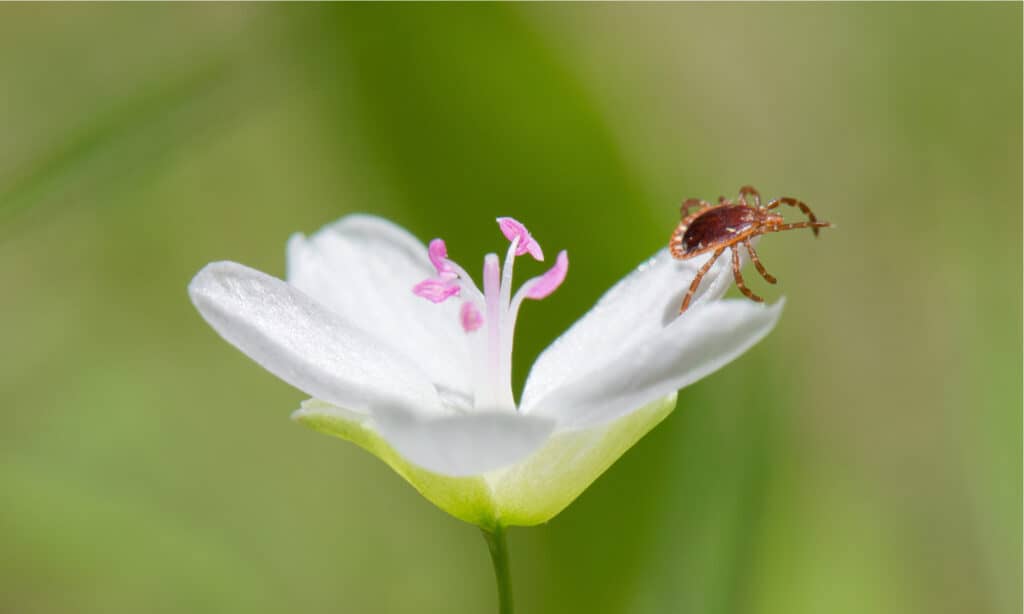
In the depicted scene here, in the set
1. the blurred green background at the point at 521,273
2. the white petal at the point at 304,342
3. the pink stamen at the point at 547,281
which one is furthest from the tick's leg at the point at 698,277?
the blurred green background at the point at 521,273

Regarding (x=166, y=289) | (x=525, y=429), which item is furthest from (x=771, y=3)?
(x=525, y=429)

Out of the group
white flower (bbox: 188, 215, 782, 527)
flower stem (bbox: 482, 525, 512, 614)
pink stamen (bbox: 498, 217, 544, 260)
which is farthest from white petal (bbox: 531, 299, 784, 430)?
pink stamen (bbox: 498, 217, 544, 260)

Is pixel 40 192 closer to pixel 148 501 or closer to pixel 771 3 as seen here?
pixel 148 501

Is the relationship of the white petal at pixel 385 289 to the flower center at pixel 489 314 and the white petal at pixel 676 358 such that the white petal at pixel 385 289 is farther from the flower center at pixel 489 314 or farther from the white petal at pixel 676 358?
the white petal at pixel 676 358

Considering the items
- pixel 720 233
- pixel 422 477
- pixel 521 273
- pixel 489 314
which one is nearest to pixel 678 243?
pixel 720 233

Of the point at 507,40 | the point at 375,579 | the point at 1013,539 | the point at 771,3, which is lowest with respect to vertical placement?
the point at 1013,539

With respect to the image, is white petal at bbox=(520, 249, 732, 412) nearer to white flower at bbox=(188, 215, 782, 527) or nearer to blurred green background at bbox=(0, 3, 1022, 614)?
white flower at bbox=(188, 215, 782, 527)
